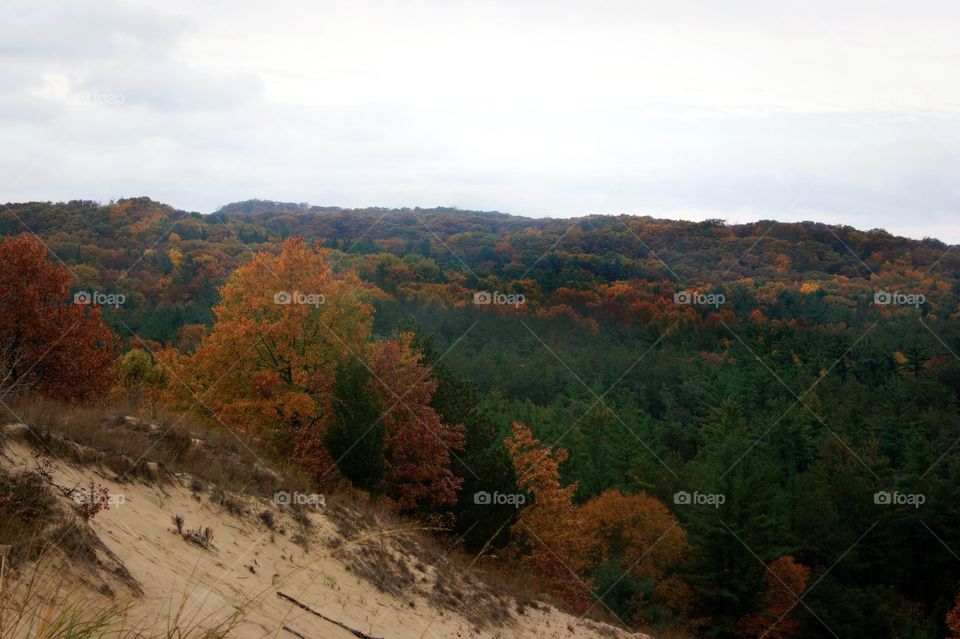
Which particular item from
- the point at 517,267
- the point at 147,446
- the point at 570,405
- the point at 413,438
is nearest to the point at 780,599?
the point at 413,438

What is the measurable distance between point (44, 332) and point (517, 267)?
133m

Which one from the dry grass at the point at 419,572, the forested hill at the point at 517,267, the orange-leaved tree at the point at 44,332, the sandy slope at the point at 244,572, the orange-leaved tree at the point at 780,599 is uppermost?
the forested hill at the point at 517,267

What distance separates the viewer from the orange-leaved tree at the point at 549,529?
112 feet

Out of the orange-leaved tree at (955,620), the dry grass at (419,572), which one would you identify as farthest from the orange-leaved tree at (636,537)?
the dry grass at (419,572)

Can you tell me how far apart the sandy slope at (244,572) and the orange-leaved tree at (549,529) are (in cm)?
1683

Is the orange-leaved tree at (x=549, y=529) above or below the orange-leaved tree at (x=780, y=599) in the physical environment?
above

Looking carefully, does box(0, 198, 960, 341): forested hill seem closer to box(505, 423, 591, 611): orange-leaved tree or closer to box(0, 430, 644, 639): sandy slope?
box(505, 423, 591, 611): orange-leaved tree

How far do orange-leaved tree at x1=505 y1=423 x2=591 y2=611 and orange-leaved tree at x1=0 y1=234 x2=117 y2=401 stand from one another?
55.4 ft

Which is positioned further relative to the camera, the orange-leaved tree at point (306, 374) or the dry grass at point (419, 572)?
the orange-leaved tree at point (306, 374)

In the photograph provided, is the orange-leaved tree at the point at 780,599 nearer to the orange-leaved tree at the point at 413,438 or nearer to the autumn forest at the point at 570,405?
the autumn forest at the point at 570,405

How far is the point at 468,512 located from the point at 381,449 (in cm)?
568

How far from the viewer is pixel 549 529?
128 feet

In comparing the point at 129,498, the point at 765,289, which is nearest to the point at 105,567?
the point at 129,498

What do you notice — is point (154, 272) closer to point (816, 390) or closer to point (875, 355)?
point (816, 390)
